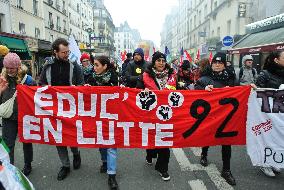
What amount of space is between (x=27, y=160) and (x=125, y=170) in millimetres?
1549

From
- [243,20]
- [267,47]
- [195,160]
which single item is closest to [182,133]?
[195,160]

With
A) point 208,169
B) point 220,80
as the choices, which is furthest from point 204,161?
point 220,80

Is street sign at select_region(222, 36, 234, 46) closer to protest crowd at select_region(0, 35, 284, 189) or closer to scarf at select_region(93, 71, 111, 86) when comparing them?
protest crowd at select_region(0, 35, 284, 189)

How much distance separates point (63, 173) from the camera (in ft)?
15.3

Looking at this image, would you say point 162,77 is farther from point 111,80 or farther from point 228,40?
point 228,40

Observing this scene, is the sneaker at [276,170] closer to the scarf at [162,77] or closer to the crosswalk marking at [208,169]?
the crosswalk marking at [208,169]

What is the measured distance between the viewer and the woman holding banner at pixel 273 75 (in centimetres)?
464

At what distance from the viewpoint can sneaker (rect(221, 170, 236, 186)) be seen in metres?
4.36

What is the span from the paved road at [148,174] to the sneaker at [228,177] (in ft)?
0.21

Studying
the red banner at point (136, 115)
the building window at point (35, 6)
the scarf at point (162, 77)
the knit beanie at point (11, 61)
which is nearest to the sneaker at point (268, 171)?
the red banner at point (136, 115)

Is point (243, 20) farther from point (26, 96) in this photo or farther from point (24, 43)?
point (26, 96)

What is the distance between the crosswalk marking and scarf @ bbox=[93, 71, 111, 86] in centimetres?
187

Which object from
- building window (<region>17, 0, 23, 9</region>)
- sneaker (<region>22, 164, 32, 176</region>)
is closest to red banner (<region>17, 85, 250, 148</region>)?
sneaker (<region>22, 164, 32, 176</region>)

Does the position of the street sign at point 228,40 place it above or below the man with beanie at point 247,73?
above
